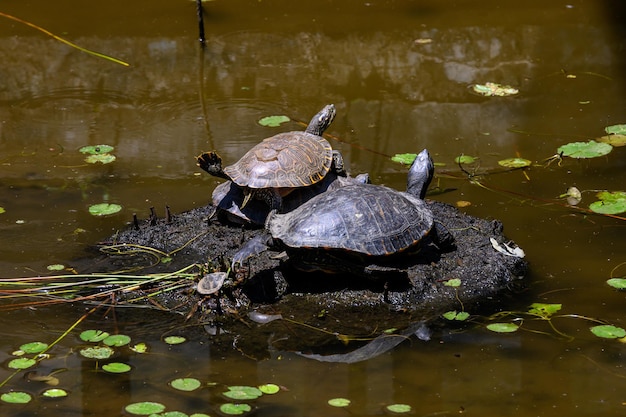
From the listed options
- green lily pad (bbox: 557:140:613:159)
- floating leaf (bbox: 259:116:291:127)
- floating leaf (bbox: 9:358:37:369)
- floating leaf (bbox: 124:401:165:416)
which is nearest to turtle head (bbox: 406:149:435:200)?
green lily pad (bbox: 557:140:613:159)

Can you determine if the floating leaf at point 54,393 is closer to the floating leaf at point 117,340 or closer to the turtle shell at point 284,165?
the floating leaf at point 117,340

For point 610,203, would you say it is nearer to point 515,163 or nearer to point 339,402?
point 515,163

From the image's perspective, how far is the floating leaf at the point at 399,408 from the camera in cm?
412

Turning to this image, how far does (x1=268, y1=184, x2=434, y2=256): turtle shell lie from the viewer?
4.94 meters

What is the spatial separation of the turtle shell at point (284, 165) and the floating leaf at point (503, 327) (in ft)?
4.79

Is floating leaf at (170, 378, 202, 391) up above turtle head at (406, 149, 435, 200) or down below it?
below

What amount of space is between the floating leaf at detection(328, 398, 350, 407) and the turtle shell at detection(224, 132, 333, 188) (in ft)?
5.48

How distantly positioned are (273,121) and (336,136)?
0.60 meters

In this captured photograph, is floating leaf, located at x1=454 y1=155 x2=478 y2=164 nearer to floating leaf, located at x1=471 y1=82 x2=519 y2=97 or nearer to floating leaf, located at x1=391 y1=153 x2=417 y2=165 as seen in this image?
floating leaf, located at x1=391 y1=153 x2=417 y2=165

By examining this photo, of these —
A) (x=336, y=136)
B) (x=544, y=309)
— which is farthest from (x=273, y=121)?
(x=544, y=309)

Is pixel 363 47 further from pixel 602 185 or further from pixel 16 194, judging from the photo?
pixel 16 194

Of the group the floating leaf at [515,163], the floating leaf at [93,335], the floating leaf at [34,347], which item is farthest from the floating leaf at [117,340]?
the floating leaf at [515,163]

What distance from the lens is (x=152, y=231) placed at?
5766 millimetres

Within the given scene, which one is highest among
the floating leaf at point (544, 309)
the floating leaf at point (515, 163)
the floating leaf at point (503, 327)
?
the floating leaf at point (515, 163)
